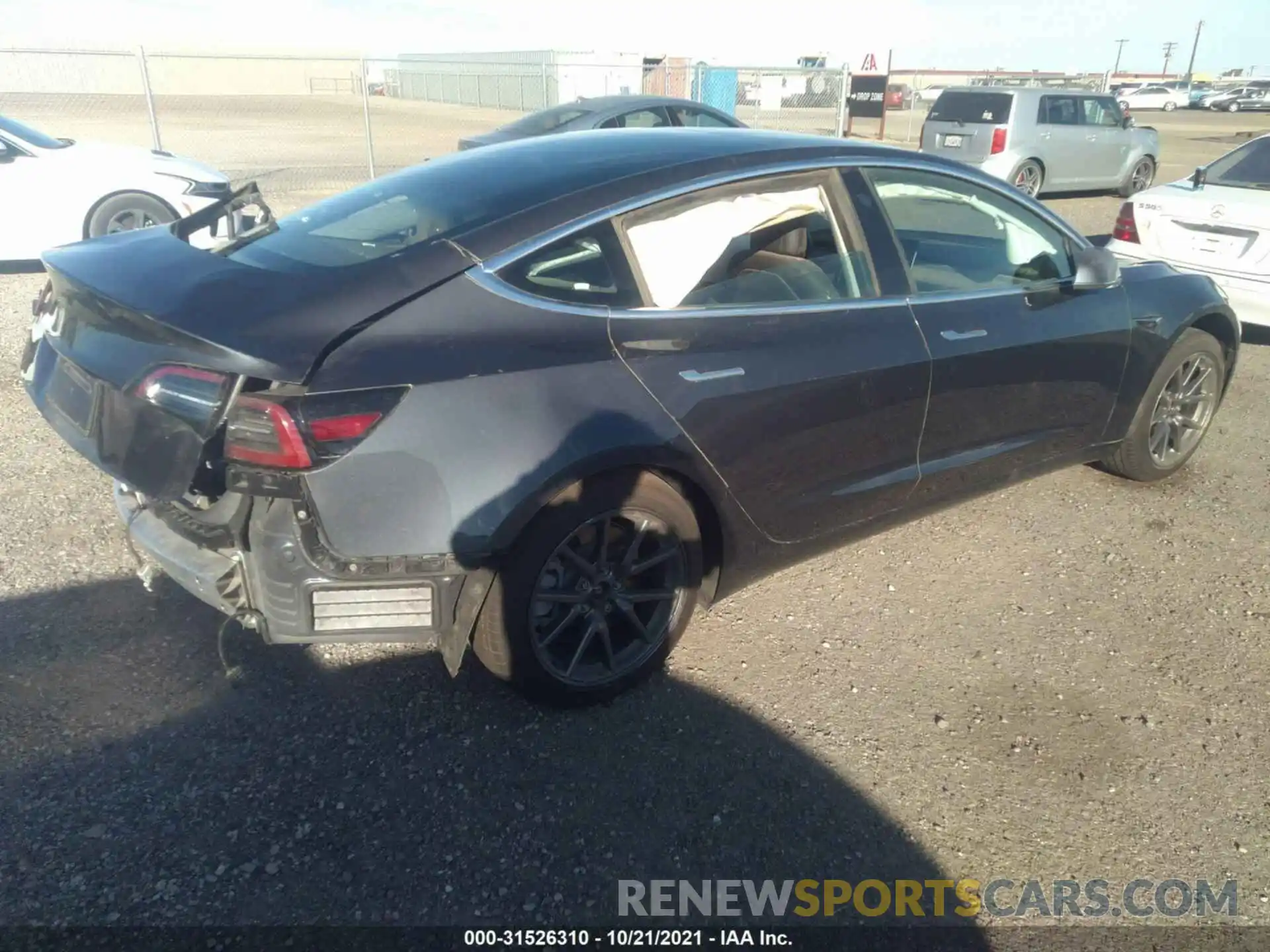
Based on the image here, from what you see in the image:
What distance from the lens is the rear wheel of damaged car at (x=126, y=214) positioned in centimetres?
863

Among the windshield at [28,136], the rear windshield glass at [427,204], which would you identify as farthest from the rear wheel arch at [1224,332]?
the windshield at [28,136]

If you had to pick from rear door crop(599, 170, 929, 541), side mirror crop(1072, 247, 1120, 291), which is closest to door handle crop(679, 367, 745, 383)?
rear door crop(599, 170, 929, 541)

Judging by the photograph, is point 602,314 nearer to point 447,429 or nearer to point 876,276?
point 447,429

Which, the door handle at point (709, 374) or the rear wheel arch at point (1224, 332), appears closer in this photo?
the door handle at point (709, 374)

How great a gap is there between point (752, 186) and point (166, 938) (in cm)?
271

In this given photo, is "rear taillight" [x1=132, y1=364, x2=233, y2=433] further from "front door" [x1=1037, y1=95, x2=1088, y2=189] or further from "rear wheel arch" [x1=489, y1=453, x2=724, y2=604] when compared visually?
"front door" [x1=1037, y1=95, x2=1088, y2=189]

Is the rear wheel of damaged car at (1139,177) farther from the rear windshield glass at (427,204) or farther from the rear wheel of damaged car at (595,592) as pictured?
the rear wheel of damaged car at (595,592)

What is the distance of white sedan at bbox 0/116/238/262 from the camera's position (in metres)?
8.45

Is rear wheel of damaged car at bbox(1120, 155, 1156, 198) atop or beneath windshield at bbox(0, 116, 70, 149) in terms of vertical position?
beneath

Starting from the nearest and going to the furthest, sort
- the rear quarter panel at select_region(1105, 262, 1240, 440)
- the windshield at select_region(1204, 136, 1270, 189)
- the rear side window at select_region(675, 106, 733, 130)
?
the rear quarter panel at select_region(1105, 262, 1240, 440) → the windshield at select_region(1204, 136, 1270, 189) → the rear side window at select_region(675, 106, 733, 130)

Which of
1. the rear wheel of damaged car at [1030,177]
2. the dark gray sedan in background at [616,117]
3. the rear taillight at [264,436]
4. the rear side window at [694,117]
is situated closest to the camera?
the rear taillight at [264,436]

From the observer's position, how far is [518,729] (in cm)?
294

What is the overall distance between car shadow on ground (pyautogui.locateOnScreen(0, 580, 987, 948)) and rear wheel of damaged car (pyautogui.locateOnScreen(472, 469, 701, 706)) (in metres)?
0.15

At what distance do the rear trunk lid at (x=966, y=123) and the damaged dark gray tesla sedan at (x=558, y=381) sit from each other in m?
11.2
